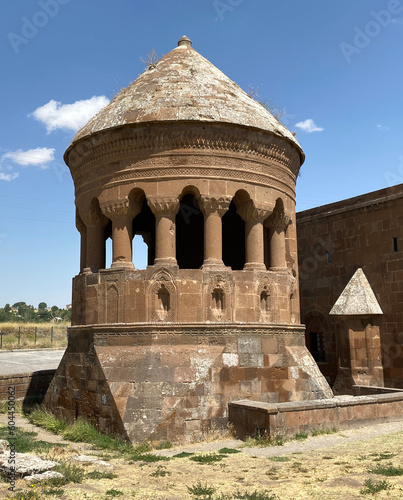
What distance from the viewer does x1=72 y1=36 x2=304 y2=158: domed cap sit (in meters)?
11.4

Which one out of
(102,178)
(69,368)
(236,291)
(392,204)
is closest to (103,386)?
(69,368)

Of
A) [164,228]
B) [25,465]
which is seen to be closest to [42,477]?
[25,465]

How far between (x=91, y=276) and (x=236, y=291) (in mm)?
3106

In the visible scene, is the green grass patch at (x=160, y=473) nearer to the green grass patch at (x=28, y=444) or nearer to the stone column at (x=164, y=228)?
the green grass patch at (x=28, y=444)

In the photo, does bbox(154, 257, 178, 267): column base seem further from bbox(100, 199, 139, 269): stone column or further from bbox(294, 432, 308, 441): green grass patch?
bbox(294, 432, 308, 441): green grass patch

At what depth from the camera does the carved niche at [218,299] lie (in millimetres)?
11062

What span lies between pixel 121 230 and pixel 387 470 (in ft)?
22.7

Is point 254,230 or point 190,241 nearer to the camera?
point 254,230

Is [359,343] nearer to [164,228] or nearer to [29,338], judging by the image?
[164,228]

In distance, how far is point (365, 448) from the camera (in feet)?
28.9

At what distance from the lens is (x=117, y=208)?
11.7 m

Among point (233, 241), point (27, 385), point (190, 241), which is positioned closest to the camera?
point (27, 385)

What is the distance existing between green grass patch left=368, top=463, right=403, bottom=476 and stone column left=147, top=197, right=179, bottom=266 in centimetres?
545

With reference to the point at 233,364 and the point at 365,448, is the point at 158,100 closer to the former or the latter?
the point at 233,364
